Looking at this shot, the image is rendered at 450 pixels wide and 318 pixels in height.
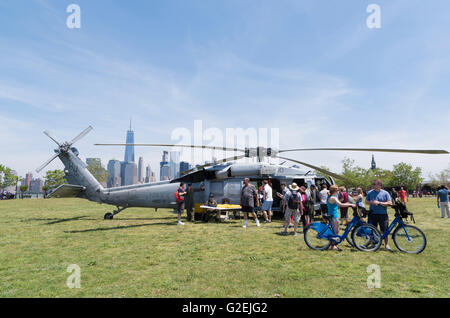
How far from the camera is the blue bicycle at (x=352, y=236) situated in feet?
22.5

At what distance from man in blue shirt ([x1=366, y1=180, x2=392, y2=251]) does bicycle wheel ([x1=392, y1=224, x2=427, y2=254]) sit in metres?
0.29

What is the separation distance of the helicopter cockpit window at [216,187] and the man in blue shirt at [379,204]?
7.82 meters

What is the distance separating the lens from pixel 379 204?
688cm

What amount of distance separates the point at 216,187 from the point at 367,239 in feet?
26.5

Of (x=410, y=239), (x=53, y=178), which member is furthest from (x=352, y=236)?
(x=53, y=178)

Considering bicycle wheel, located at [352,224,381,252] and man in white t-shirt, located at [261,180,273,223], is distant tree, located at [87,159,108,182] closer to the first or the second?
man in white t-shirt, located at [261,180,273,223]

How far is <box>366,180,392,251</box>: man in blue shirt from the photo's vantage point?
6812 mm

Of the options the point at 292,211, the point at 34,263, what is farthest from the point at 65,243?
the point at 292,211

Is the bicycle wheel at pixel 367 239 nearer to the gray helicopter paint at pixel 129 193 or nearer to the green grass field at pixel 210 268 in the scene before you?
the green grass field at pixel 210 268

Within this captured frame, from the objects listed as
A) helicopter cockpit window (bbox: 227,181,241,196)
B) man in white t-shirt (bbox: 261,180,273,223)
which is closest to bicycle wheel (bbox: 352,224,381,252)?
man in white t-shirt (bbox: 261,180,273,223)

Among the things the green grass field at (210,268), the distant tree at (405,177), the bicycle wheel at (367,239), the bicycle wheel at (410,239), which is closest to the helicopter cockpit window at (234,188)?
the green grass field at (210,268)

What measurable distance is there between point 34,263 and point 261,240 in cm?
642

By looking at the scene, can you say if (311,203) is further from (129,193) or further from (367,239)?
(129,193)
